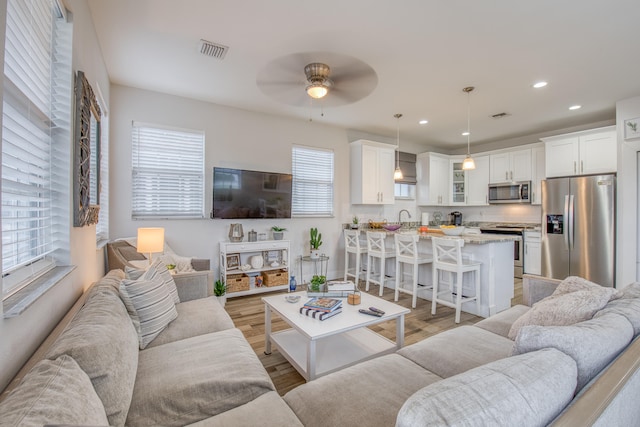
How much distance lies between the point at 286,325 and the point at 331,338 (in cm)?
86

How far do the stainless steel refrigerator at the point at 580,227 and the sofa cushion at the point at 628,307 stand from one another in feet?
10.8

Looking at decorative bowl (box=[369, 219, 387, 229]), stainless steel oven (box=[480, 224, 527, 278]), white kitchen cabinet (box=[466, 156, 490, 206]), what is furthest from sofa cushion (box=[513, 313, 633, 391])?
white kitchen cabinet (box=[466, 156, 490, 206])

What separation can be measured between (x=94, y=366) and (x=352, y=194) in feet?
15.4

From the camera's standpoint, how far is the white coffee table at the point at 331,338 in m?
1.93

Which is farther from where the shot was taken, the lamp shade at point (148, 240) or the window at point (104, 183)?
the window at point (104, 183)

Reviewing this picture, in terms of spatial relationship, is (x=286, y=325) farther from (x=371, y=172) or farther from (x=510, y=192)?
(x=510, y=192)

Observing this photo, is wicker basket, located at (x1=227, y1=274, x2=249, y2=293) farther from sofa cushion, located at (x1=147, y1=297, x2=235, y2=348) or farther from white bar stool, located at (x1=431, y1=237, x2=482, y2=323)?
white bar stool, located at (x1=431, y1=237, x2=482, y2=323)

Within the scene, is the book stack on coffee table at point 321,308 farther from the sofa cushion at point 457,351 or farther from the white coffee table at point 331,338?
the sofa cushion at point 457,351

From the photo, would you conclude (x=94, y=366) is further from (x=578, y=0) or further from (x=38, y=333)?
(x=578, y=0)

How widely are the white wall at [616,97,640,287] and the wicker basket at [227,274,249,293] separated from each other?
197 inches

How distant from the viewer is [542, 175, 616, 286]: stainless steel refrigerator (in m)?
3.98

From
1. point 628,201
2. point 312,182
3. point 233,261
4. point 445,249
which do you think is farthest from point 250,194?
point 628,201

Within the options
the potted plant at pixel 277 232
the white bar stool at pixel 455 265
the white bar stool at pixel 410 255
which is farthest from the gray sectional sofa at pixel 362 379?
the potted plant at pixel 277 232

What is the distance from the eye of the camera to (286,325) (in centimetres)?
313
